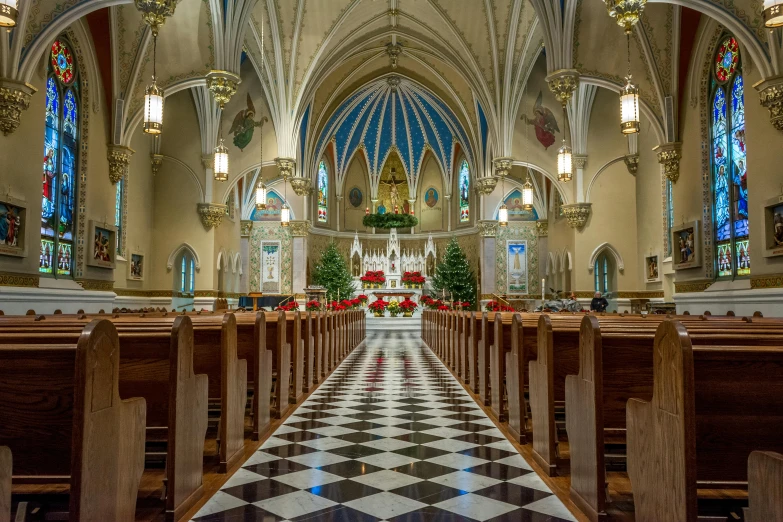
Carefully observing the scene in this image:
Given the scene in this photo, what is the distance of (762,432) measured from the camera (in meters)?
2.36

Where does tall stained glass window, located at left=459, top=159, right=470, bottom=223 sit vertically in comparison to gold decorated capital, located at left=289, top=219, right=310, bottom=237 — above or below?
above

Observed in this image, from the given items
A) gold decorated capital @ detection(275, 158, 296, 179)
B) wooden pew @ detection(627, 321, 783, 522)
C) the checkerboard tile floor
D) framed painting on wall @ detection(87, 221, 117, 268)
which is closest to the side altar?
gold decorated capital @ detection(275, 158, 296, 179)

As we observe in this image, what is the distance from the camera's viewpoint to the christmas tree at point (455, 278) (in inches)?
1060

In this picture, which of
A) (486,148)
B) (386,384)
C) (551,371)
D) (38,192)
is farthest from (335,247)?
(551,371)

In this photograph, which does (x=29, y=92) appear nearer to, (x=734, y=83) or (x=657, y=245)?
(x=734, y=83)

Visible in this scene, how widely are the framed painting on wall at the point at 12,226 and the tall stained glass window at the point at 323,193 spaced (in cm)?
1988

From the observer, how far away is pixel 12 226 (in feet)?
33.0

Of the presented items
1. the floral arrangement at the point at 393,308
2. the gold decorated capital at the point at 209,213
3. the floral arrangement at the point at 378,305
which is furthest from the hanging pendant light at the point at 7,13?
the floral arrangement at the point at 393,308

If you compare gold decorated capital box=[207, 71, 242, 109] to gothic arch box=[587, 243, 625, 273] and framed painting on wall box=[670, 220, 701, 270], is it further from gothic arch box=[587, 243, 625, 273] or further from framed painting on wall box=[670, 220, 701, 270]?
gothic arch box=[587, 243, 625, 273]

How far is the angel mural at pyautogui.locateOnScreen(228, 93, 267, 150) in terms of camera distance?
64.4ft

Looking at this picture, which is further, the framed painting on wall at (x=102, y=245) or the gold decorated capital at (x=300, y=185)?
the gold decorated capital at (x=300, y=185)

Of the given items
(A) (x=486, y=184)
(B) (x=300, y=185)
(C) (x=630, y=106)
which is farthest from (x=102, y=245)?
(A) (x=486, y=184)

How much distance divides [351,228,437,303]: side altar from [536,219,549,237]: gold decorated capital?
5629 millimetres

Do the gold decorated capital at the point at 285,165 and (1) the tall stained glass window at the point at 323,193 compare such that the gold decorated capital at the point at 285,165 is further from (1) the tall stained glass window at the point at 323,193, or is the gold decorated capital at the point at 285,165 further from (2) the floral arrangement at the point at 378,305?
(1) the tall stained glass window at the point at 323,193
